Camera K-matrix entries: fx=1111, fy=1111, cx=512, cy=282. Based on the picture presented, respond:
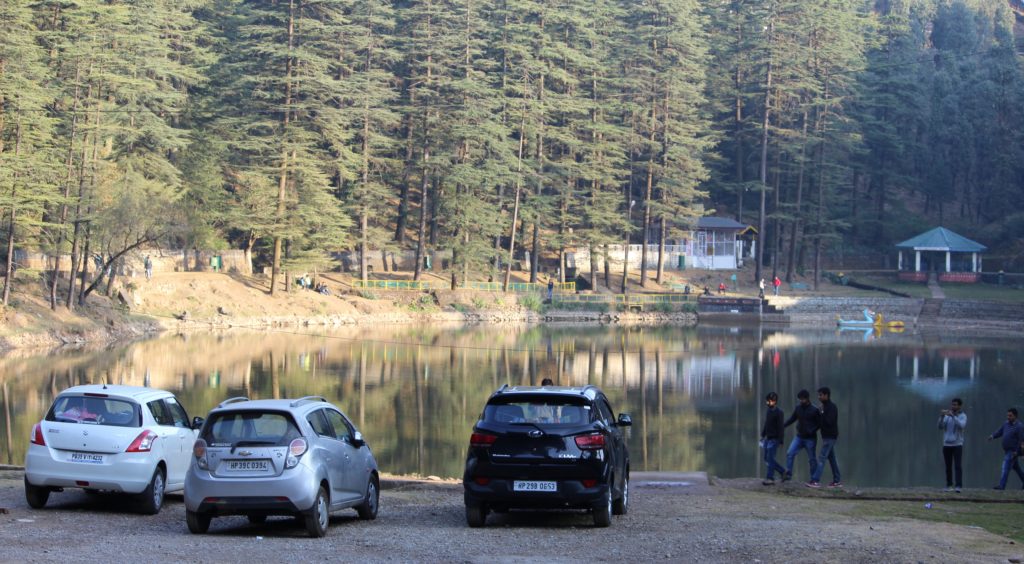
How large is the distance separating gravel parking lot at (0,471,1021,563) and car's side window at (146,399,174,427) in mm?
987

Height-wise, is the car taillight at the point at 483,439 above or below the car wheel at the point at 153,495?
above

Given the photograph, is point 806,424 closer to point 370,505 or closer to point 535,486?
point 535,486

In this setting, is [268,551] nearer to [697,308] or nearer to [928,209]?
[697,308]

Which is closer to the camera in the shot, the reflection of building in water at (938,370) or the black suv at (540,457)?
the black suv at (540,457)

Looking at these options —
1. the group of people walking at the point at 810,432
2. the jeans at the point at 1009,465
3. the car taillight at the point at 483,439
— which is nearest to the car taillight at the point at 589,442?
the car taillight at the point at 483,439

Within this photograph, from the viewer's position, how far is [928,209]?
91.7m

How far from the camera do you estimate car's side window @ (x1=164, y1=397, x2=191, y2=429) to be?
12528 millimetres

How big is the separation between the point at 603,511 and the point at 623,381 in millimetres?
22118

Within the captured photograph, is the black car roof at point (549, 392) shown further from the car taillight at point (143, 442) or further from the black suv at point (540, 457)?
the car taillight at point (143, 442)

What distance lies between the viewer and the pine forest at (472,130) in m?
46.2

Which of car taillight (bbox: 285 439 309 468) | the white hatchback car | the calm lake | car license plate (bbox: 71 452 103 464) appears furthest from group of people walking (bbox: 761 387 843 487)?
car license plate (bbox: 71 452 103 464)

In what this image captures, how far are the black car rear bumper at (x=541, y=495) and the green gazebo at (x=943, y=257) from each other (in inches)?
2634

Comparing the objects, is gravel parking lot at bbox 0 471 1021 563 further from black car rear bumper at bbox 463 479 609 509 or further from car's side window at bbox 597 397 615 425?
car's side window at bbox 597 397 615 425

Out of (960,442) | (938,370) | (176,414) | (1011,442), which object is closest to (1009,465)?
(1011,442)
